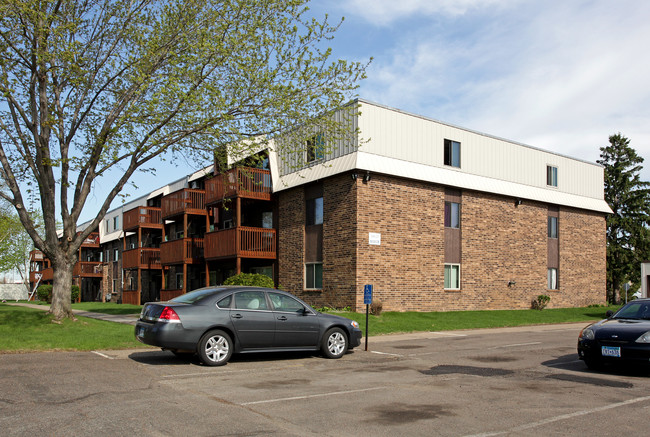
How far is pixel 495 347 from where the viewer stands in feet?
48.2

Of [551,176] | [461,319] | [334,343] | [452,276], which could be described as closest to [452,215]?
[452,276]

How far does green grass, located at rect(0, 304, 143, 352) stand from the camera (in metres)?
12.8

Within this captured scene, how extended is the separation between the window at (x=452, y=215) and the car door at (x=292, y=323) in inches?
564

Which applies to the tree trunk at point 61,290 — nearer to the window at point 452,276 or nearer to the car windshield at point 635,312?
the car windshield at point 635,312

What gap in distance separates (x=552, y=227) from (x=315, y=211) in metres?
13.4

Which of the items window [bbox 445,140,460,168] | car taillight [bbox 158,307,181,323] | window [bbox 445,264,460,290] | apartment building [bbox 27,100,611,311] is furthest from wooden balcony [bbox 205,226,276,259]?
car taillight [bbox 158,307,181,323]

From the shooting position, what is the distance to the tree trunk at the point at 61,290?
16.6m

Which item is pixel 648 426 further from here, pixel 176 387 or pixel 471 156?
pixel 471 156

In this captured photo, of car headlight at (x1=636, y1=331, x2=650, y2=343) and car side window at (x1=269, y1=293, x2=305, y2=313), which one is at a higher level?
car side window at (x1=269, y1=293, x2=305, y2=313)

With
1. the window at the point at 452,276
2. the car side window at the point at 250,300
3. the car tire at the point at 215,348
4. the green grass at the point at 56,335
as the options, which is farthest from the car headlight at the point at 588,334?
the window at the point at 452,276

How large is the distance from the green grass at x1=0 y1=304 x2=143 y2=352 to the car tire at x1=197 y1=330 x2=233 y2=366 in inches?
145

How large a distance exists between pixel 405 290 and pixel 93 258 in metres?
41.0

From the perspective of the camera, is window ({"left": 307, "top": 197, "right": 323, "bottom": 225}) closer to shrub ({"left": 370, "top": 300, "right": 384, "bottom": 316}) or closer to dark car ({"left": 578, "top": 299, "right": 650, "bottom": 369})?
shrub ({"left": 370, "top": 300, "right": 384, "bottom": 316})

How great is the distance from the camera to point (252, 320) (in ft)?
36.1
